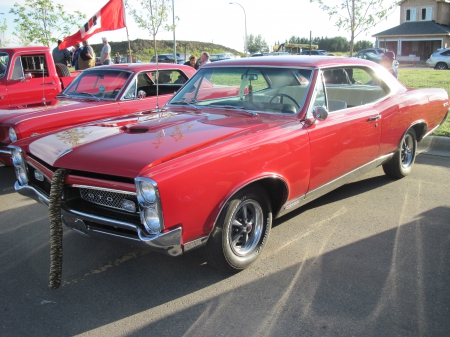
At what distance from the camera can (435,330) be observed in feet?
8.61

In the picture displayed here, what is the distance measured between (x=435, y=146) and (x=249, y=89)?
4143 millimetres

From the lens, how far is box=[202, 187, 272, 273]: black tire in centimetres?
309

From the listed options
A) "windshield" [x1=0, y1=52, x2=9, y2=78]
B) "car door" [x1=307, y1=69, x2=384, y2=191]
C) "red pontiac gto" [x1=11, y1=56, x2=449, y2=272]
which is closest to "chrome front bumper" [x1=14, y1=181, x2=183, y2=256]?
"red pontiac gto" [x1=11, y1=56, x2=449, y2=272]

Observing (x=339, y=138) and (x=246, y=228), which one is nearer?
(x=246, y=228)

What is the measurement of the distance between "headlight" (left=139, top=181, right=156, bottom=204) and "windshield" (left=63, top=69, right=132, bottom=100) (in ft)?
13.7

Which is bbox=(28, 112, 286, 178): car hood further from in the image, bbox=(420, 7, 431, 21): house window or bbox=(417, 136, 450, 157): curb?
bbox=(420, 7, 431, 21): house window

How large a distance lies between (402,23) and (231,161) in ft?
171

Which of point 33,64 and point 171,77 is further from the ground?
point 33,64

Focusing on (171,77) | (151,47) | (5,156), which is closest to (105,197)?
(5,156)

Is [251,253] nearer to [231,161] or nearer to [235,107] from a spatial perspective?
[231,161]

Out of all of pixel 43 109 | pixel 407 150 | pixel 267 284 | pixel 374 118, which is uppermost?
pixel 43 109

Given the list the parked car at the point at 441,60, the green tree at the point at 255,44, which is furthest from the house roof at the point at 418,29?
the green tree at the point at 255,44

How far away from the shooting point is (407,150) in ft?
18.1

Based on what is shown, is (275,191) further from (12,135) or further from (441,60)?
(441,60)
